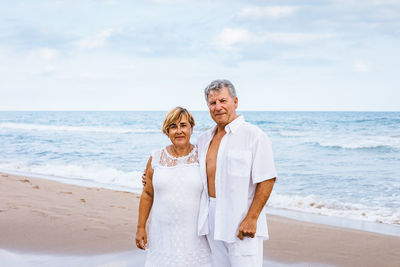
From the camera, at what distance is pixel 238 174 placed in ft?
8.80

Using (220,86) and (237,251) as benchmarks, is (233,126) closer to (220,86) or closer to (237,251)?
(220,86)

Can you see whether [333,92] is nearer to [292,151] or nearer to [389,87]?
[389,87]

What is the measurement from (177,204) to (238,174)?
543 millimetres

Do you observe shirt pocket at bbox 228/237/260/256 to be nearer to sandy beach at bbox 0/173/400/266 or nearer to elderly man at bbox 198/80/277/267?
elderly man at bbox 198/80/277/267

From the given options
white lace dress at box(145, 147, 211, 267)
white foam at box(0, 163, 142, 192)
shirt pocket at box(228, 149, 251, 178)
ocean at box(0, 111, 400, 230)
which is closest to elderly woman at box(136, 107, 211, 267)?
white lace dress at box(145, 147, 211, 267)

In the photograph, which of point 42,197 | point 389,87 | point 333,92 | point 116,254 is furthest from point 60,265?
point 333,92

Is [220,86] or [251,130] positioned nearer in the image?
[251,130]

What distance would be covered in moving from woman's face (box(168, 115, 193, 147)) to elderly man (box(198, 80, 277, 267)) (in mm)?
245

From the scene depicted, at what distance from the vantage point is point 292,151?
17.8 m

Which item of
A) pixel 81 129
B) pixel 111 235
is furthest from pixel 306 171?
pixel 81 129

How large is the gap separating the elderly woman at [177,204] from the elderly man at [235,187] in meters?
0.09

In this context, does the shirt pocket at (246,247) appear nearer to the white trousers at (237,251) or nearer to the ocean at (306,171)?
the white trousers at (237,251)

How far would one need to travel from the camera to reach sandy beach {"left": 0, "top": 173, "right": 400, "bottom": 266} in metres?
4.70

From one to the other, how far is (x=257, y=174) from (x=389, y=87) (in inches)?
1404
